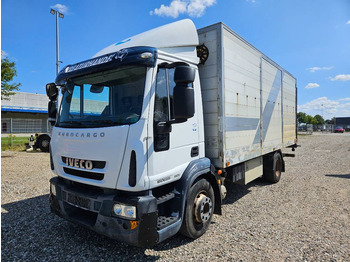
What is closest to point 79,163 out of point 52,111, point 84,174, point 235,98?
point 84,174

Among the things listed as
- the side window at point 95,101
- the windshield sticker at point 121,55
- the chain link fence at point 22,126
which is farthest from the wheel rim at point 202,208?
the chain link fence at point 22,126

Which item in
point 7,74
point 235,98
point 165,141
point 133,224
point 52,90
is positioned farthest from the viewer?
point 7,74

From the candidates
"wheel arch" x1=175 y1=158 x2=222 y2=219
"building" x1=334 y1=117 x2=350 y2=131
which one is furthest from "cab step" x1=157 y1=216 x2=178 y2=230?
"building" x1=334 y1=117 x2=350 y2=131

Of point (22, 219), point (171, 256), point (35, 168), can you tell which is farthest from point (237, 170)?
point (35, 168)

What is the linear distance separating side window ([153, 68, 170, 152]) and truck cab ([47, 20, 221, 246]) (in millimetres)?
13

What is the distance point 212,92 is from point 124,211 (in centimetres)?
234

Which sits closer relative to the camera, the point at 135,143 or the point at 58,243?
the point at 135,143

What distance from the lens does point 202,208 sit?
11.3 ft

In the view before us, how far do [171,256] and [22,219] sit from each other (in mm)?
3151

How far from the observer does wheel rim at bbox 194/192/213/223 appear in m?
3.41

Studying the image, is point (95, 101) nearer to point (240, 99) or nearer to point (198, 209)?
point (198, 209)

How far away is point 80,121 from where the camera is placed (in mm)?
3141

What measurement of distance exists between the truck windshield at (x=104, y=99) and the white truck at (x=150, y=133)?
0.01 m

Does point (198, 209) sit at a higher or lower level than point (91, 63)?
lower
